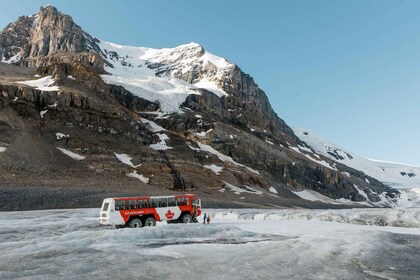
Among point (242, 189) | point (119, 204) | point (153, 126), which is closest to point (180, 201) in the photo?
point (119, 204)

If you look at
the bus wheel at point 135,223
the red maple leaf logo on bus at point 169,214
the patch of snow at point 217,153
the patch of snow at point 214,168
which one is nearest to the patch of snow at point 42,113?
the patch of snow at point 214,168

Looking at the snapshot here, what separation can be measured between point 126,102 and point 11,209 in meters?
90.8

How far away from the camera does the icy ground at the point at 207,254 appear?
642 inches

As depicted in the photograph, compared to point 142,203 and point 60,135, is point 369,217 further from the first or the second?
point 60,135

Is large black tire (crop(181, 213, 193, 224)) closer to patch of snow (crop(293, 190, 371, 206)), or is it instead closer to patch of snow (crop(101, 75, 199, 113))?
patch of snow (crop(293, 190, 371, 206))

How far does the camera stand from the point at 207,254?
20.4 m

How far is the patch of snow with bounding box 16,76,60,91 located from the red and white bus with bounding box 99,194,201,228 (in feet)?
256

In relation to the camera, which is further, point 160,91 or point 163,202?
point 160,91

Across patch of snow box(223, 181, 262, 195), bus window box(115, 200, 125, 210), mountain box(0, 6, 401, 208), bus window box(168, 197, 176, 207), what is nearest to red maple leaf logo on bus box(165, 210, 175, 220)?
bus window box(168, 197, 176, 207)

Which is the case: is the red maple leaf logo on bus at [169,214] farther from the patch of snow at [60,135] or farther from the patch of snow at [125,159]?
the patch of snow at [60,135]

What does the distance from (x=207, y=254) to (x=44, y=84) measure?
101410 millimetres

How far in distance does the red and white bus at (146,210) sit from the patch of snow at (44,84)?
3071 inches

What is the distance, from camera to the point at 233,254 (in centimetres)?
2056

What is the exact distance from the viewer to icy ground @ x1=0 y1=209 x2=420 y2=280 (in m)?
16.3
